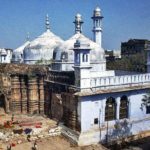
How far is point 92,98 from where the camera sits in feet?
56.7

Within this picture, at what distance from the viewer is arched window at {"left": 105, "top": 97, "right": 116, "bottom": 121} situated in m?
18.2

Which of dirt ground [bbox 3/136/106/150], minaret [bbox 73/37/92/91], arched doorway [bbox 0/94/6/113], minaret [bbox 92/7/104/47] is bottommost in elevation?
dirt ground [bbox 3/136/106/150]

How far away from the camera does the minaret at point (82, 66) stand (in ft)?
55.1

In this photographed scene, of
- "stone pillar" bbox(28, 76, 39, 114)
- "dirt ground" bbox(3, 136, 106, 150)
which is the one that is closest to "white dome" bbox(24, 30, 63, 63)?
"stone pillar" bbox(28, 76, 39, 114)

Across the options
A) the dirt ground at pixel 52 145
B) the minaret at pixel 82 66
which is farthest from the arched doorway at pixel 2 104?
the minaret at pixel 82 66

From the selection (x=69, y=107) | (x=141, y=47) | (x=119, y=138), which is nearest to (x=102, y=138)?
(x=119, y=138)

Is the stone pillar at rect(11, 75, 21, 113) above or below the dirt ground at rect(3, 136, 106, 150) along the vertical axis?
above

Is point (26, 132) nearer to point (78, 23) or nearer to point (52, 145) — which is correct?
point (52, 145)

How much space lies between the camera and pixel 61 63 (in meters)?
21.2

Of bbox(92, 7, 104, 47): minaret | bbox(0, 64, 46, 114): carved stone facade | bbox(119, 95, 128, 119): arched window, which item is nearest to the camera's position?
bbox(119, 95, 128, 119): arched window

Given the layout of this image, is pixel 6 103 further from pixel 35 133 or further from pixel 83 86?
pixel 83 86

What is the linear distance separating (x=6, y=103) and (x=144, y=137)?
10274 mm

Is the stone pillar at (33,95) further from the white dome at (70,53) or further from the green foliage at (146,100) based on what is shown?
the green foliage at (146,100)

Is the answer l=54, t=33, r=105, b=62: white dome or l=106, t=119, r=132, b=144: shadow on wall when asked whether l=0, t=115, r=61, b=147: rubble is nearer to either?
l=106, t=119, r=132, b=144: shadow on wall
